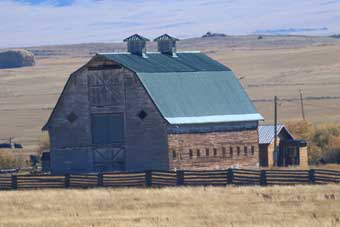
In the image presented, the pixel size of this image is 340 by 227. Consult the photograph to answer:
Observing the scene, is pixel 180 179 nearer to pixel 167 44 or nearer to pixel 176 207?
Answer: pixel 176 207

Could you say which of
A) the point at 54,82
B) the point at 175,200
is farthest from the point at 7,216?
the point at 54,82

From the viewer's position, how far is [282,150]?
67812mm

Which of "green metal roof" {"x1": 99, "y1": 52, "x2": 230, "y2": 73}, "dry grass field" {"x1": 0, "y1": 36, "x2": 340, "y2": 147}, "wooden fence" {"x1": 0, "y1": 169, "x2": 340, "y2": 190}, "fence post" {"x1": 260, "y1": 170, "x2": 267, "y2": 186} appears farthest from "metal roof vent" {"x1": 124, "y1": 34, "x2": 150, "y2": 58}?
"dry grass field" {"x1": 0, "y1": 36, "x2": 340, "y2": 147}

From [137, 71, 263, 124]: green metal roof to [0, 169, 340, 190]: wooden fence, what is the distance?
11.3 m

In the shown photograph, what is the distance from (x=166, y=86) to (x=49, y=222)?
29517 mm

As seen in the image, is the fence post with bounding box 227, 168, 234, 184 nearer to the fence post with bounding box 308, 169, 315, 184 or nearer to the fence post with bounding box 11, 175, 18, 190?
the fence post with bounding box 308, 169, 315, 184

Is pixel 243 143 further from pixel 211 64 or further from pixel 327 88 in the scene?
pixel 327 88

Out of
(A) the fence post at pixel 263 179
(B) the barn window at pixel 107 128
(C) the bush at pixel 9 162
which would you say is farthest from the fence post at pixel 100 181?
(C) the bush at pixel 9 162

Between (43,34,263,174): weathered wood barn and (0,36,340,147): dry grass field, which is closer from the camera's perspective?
(43,34,263,174): weathered wood barn

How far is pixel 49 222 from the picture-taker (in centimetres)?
3366

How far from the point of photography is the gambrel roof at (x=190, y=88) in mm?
61500

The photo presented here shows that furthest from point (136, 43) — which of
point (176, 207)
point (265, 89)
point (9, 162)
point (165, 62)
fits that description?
point (265, 89)

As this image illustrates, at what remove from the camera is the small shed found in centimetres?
6656

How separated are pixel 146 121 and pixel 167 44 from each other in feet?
28.0
